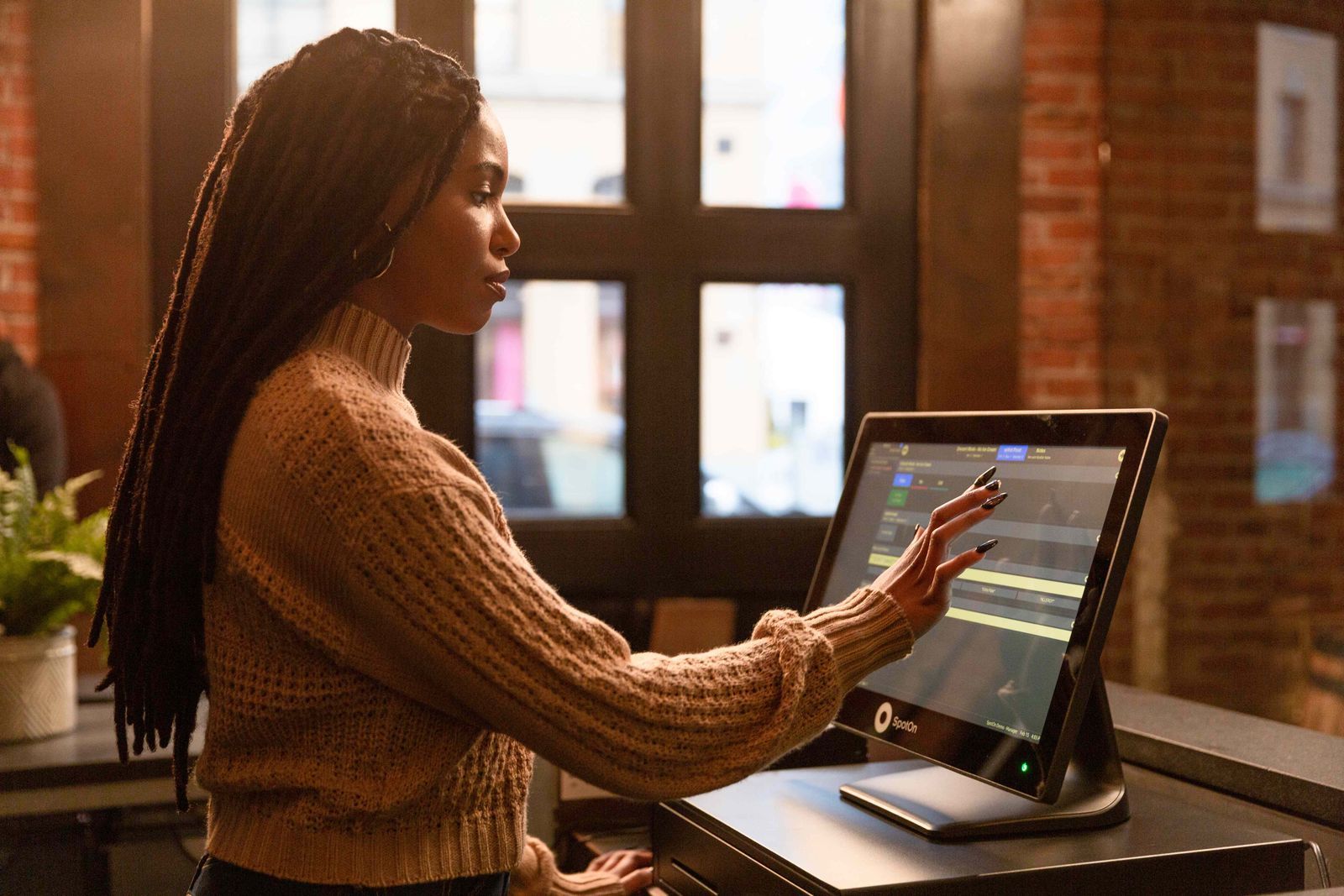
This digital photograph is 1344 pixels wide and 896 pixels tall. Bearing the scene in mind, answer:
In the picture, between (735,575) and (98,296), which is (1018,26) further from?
(98,296)

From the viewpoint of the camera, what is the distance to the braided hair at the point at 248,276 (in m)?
0.98

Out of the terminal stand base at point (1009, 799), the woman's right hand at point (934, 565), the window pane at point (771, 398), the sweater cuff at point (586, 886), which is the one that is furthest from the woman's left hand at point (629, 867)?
the window pane at point (771, 398)

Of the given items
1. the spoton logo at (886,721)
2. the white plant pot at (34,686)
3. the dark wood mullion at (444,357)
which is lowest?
the white plant pot at (34,686)

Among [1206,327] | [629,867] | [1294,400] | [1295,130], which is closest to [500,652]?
[629,867]

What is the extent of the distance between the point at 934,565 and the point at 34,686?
1457 millimetres

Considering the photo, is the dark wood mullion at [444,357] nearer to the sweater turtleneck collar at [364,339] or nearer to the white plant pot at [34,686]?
the white plant pot at [34,686]

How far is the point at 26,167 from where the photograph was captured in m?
2.95

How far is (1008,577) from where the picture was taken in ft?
3.80

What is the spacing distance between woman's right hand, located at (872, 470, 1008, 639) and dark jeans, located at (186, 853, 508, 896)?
40 centimetres

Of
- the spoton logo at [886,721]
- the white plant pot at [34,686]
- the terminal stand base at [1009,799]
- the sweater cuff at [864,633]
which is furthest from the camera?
the white plant pot at [34,686]

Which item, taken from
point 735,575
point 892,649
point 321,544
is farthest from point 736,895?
point 735,575

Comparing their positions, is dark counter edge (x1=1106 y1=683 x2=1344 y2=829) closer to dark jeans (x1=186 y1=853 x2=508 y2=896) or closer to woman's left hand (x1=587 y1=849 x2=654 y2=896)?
woman's left hand (x1=587 y1=849 x2=654 y2=896)

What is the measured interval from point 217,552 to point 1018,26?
2.85 meters

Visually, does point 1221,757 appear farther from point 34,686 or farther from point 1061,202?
point 1061,202
